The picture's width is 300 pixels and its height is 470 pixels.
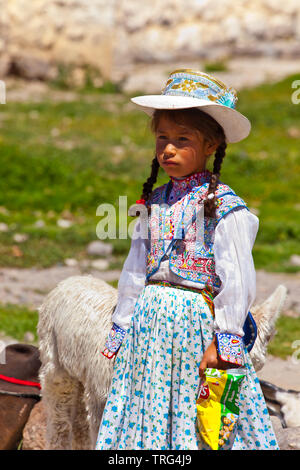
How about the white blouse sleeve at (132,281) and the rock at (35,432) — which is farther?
the rock at (35,432)

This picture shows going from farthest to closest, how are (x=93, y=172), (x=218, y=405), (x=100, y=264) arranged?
(x=93, y=172)
(x=100, y=264)
(x=218, y=405)

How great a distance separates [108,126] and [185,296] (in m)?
11.8

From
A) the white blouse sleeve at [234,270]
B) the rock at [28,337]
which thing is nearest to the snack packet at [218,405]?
the white blouse sleeve at [234,270]

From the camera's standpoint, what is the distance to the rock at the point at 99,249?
8.55 m

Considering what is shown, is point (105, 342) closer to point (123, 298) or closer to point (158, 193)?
point (123, 298)

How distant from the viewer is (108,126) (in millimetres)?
14648

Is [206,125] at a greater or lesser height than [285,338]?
greater

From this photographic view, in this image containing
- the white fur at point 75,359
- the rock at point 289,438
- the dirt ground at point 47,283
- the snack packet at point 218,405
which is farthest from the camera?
the dirt ground at point 47,283

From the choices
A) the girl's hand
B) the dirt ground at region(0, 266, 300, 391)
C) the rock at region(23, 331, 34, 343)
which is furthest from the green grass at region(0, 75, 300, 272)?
the girl's hand

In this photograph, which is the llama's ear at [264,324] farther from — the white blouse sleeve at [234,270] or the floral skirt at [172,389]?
the white blouse sleeve at [234,270]

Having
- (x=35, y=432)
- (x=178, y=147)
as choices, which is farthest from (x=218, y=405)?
→ (x=35, y=432)

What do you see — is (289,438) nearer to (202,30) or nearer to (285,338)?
(285,338)

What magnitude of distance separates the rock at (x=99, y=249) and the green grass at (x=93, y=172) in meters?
0.09

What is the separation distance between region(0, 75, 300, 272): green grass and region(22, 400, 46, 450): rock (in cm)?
371
